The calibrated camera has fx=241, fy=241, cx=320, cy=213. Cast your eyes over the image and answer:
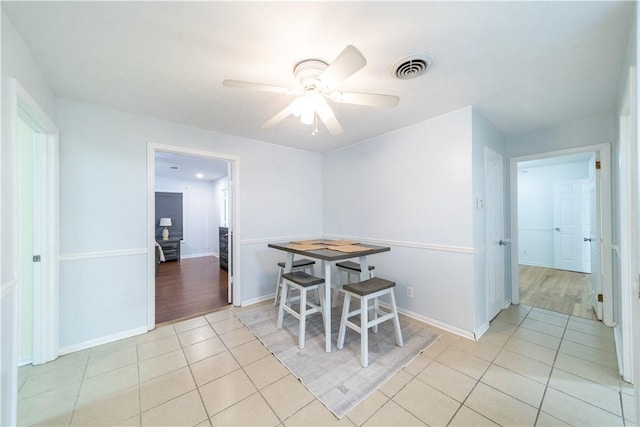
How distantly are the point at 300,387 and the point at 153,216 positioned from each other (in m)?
2.25

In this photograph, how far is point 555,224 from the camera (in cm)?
516

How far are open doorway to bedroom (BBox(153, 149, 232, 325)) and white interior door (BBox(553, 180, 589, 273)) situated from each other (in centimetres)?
652

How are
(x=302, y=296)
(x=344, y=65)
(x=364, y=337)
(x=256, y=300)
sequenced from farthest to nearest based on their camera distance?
(x=256, y=300)
(x=302, y=296)
(x=364, y=337)
(x=344, y=65)

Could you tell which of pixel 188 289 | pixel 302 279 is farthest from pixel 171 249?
pixel 302 279

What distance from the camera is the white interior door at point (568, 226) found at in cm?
482

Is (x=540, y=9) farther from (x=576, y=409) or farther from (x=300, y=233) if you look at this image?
(x=300, y=233)

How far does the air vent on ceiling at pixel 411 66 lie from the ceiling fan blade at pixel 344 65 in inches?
21.9

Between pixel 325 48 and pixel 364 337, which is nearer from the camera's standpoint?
pixel 325 48

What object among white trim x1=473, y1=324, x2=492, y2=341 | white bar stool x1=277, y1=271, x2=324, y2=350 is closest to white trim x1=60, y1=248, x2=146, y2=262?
white bar stool x1=277, y1=271, x2=324, y2=350

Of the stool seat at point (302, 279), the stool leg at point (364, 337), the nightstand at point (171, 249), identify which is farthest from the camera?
the nightstand at point (171, 249)

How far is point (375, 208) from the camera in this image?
3242 mm

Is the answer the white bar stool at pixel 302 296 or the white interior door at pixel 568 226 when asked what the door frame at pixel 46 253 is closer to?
the white bar stool at pixel 302 296

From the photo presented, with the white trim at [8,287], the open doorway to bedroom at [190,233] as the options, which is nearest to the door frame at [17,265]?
the white trim at [8,287]

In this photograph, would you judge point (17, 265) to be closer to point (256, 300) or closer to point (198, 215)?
point (256, 300)
